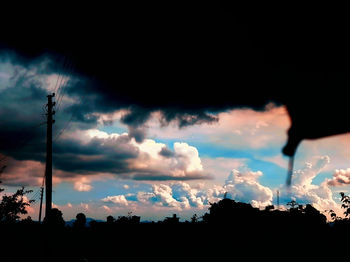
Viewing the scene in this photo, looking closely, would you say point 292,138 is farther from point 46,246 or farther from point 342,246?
point 46,246

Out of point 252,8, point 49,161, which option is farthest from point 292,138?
point 49,161

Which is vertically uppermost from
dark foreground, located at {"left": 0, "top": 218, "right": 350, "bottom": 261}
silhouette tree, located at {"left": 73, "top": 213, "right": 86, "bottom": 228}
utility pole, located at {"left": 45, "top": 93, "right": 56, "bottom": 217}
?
utility pole, located at {"left": 45, "top": 93, "right": 56, "bottom": 217}

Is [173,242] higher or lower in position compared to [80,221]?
lower

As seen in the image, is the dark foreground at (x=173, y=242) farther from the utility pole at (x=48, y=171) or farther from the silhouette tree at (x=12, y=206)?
the silhouette tree at (x=12, y=206)

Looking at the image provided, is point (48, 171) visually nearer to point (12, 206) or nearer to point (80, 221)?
point (80, 221)

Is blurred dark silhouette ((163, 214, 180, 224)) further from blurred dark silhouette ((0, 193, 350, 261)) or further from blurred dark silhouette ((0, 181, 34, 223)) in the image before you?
blurred dark silhouette ((0, 181, 34, 223))

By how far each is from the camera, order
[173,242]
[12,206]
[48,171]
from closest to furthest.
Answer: [173,242], [48,171], [12,206]

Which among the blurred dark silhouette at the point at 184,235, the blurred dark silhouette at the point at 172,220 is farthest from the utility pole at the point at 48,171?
the blurred dark silhouette at the point at 172,220

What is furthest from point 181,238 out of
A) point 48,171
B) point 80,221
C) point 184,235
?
point 48,171

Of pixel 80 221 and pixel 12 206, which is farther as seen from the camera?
pixel 12 206

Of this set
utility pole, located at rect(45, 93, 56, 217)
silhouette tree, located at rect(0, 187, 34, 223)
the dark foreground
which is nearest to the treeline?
the dark foreground

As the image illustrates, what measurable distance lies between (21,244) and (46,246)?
47.8 inches

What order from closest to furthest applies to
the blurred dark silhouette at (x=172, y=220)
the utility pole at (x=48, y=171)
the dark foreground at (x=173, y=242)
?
the dark foreground at (x=173, y=242) < the blurred dark silhouette at (x=172, y=220) < the utility pole at (x=48, y=171)

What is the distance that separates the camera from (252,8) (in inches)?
63.8
